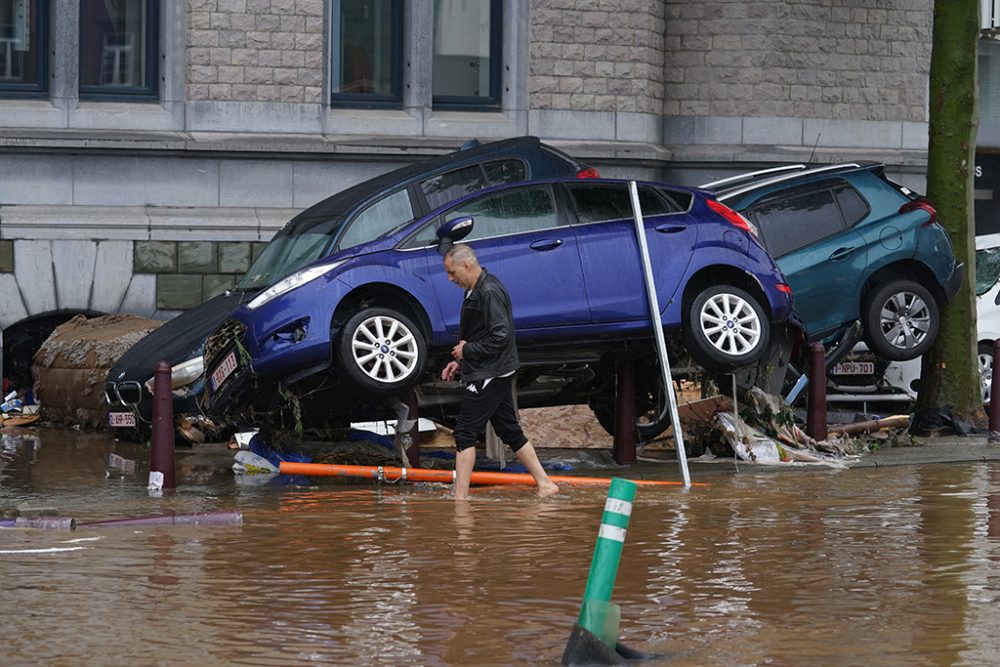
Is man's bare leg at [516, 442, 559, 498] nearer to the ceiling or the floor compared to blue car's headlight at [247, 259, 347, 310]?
nearer to the floor

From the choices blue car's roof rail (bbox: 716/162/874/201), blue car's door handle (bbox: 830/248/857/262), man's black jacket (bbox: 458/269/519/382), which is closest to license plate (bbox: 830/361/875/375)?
blue car's door handle (bbox: 830/248/857/262)

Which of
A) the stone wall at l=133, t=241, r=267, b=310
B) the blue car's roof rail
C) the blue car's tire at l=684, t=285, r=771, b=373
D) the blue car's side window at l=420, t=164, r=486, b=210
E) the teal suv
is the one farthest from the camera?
the stone wall at l=133, t=241, r=267, b=310

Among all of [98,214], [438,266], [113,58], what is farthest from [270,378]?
[113,58]

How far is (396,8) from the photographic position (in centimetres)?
2162

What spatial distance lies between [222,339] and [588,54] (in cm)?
943

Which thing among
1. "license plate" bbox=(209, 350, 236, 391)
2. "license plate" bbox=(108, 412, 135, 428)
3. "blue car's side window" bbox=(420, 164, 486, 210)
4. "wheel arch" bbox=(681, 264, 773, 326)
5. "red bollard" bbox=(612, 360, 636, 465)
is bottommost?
"license plate" bbox=(108, 412, 135, 428)

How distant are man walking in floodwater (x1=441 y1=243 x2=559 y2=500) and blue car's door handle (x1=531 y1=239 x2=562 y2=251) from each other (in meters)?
1.20

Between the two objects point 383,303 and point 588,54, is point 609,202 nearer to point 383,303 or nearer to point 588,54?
point 383,303

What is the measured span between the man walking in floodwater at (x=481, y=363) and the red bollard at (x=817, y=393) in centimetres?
→ 329

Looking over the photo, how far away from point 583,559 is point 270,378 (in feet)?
13.3

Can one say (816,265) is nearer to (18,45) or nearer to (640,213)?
(640,213)

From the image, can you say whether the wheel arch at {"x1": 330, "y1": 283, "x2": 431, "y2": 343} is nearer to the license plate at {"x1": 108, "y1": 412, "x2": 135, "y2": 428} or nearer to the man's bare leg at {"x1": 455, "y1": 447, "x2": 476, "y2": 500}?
the man's bare leg at {"x1": 455, "y1": 447, "x2": 476, "y2": 500}

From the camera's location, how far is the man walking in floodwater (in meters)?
11.6

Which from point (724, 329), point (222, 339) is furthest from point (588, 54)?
point (222, 339)
